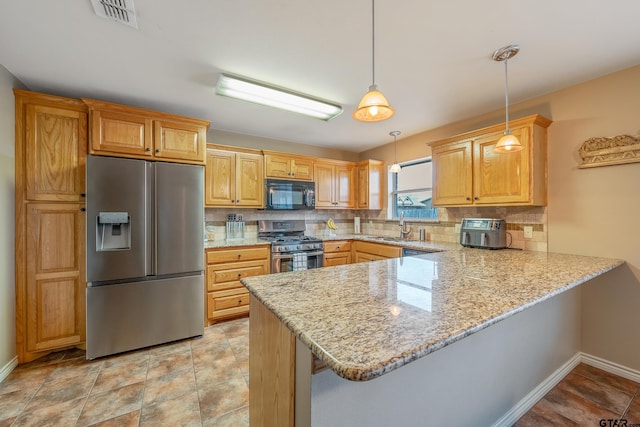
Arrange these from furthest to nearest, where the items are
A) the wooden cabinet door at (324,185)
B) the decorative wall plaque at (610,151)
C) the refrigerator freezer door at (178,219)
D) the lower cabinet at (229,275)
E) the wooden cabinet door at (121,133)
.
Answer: the wooden cabinet door at (324,185) → the lower cabinet at (229,275) → the refrigerator freezer door at (178,219) → the wooden cabinet door at (121,133) → the decorative wall plaque at (610,151)

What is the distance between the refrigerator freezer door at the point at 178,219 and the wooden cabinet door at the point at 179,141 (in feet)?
0.49

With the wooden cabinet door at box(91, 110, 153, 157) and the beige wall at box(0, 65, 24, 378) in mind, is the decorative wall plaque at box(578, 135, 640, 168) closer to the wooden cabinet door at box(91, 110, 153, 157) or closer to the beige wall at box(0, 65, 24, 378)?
the wooden cabinet door at box(91, 110, 153, 157)

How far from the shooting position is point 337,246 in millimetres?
3795

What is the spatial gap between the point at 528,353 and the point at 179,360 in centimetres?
261

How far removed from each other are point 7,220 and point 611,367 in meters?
4.81

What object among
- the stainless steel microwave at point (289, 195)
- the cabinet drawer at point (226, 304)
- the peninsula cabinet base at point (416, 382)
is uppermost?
the stainless steel microwave at point (289, 195)

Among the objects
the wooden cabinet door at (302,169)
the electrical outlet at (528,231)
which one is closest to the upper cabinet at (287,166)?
the wooden cabinet door at (302,169)

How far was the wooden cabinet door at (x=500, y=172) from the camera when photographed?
2309mm

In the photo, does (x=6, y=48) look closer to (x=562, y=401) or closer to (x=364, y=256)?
(x=364, y=256)

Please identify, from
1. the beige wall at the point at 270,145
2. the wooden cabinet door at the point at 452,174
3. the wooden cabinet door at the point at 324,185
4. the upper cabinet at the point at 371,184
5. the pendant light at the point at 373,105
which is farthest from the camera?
the upper cabinet at the point at 371,184

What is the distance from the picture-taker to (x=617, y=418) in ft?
5.25

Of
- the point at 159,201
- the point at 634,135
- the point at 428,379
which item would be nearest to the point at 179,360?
the point at 159,201

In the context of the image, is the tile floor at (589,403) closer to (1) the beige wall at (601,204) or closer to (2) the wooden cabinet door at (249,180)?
(1) the beige wall at (601,204)

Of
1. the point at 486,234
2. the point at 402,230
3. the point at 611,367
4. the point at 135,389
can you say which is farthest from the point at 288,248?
the point at 611,367
